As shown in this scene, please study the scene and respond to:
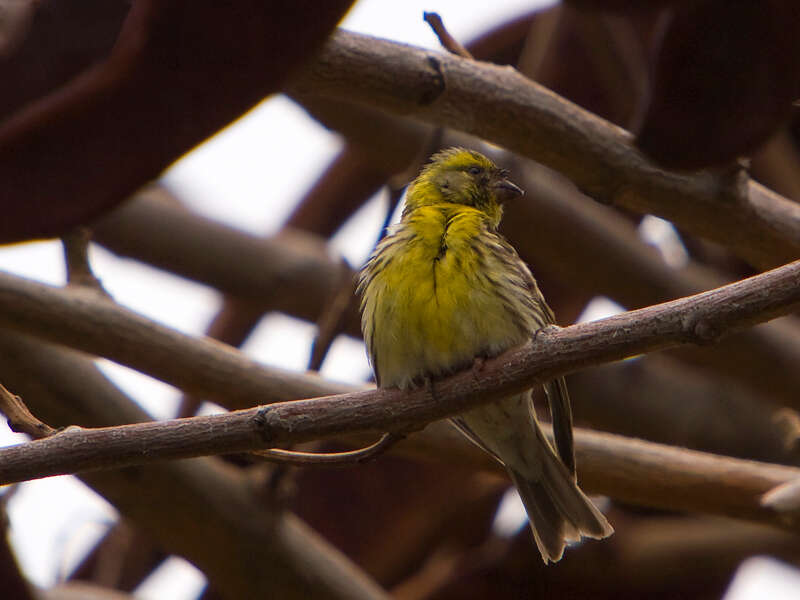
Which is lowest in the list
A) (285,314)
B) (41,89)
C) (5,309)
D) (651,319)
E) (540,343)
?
(285,314)

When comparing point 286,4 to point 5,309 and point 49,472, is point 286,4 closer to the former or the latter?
point 49,472

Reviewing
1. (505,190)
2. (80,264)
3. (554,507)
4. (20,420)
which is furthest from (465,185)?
(20,420)

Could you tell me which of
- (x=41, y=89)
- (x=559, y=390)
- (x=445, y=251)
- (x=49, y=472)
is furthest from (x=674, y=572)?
(x=41, y=89)

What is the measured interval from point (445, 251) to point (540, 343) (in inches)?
49.4

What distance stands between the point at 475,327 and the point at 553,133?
612 mm

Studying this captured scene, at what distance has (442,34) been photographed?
9.71ft

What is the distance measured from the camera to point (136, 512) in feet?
12.2

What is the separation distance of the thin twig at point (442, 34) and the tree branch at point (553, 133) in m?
0.07

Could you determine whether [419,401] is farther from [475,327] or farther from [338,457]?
[475,327]

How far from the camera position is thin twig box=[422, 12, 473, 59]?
9.30 feet

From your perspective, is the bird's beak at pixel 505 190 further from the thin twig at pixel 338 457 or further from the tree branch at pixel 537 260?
the thin twig at pixel 338 457

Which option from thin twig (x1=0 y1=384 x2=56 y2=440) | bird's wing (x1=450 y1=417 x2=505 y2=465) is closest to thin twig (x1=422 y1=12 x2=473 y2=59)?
bird's wing (x1=450 y1=417 x2=505 y2=465)

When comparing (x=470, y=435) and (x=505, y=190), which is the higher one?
(x=505, y=190)

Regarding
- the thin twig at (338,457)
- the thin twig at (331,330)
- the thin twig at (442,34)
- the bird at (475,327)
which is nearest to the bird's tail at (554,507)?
the bird at (475,327)
